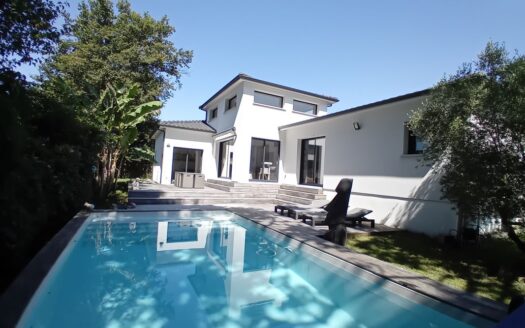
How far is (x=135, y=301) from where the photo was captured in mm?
4797

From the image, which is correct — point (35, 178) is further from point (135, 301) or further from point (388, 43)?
point (388, 43)

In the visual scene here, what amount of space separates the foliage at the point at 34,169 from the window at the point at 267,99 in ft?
31.3

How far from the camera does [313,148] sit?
1769 cm

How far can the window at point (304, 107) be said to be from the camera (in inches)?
767

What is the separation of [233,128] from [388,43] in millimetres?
9449

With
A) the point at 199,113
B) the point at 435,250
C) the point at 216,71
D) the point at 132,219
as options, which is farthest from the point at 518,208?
the point at 199,113

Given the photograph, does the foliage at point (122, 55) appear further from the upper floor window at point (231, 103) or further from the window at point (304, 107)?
the window at point (304, 107)

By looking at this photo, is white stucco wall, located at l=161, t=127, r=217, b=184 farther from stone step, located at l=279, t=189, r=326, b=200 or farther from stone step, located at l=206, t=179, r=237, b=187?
stone step, located at l=279, t=189, r=326, b=200

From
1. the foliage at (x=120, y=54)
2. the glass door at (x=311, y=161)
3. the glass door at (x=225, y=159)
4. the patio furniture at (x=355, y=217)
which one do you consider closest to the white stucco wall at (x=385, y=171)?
the patio furniture at (x=355, y=217)

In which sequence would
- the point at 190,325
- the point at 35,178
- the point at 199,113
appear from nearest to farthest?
the point at 190,325 < the point at 35,178 < the point at 199,113

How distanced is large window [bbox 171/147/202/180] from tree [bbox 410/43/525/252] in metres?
18.0

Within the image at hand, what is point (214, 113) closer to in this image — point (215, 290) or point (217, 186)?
point (217, 186)

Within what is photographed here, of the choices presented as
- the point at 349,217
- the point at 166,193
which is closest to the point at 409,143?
the point at 349,217

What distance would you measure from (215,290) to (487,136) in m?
6.25
